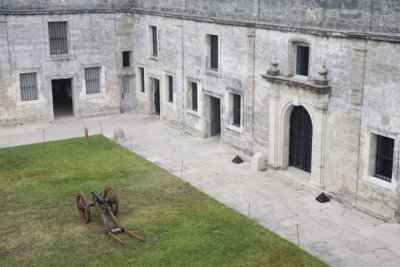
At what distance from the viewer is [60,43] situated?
32.3 m

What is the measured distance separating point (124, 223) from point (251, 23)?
10.2 m

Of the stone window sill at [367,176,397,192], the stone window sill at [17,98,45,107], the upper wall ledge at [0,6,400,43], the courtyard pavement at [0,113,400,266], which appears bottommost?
the courtyard pavement at [0,113,400,266]

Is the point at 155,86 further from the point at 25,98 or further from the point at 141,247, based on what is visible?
the point at 141,247

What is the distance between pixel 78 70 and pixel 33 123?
3.92 m

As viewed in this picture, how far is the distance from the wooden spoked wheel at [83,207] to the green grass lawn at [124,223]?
0.84 feet

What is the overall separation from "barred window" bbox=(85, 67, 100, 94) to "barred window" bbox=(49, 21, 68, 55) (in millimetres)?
1920

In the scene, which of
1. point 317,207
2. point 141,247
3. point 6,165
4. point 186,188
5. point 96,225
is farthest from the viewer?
point 6,165

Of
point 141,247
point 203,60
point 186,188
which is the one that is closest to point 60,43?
point 203,60

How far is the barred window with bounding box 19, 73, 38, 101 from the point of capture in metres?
31.7

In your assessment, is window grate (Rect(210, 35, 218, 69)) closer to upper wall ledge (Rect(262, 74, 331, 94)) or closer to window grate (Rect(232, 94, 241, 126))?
window grate (Rect(232, 94, 241, 126))

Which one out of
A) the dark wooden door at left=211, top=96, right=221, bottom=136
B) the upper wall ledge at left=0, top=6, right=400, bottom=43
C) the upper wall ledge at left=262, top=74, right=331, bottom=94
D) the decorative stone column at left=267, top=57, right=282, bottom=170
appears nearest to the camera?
the upper wall ledge at left=0, top=6, right=400, bottom=43

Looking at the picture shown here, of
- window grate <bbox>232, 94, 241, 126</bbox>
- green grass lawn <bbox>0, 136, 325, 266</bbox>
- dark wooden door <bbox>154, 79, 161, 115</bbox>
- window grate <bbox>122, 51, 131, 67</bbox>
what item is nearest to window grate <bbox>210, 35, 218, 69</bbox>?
window grate <bbox>232, 94, 241, 126</bbox>

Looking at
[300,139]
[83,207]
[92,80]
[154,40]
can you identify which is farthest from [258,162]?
[92,80]

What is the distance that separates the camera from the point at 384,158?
63.4ft
